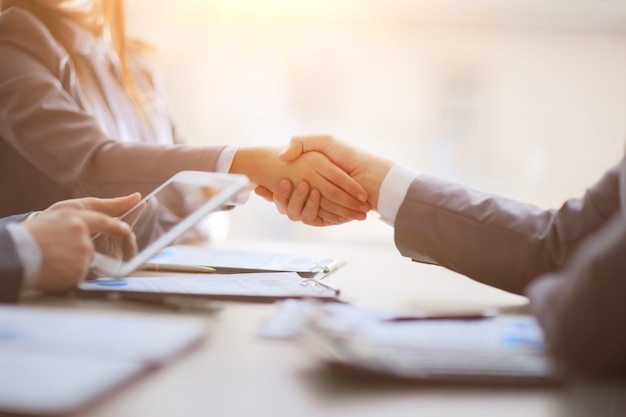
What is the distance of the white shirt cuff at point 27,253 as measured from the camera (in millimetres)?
653

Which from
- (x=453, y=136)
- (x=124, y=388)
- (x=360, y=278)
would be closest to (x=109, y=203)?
(x=360, y=278)

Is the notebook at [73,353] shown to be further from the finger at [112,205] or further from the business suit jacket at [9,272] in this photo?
the finger at [112,205]

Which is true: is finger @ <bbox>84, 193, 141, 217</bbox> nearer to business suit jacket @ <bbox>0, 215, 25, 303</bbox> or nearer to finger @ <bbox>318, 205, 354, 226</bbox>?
business suit jacket @ <bbox>0, 215, 25, 303</bbox>

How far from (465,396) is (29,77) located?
941 millimetres

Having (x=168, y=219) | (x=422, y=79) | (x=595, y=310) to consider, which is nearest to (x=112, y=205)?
(x=168, y=219)

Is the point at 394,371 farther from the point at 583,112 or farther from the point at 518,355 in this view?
the point at 583,112

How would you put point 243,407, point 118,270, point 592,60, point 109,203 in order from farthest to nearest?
1. point 592,60
2. point 109,203
3. point 118,270
4. point 243,407

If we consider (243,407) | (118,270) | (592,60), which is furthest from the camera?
(592,60)

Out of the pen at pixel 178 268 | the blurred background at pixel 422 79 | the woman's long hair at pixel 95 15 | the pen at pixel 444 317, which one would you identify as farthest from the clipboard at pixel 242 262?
the blurred background at pixel 422 79

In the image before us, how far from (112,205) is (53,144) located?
35 centimetres

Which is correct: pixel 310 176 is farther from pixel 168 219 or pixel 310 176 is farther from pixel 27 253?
pixel 27 253

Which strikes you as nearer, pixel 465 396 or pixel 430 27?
pixel 465 396

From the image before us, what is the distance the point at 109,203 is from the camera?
0.85 m

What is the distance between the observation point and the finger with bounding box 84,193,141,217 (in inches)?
33.4
